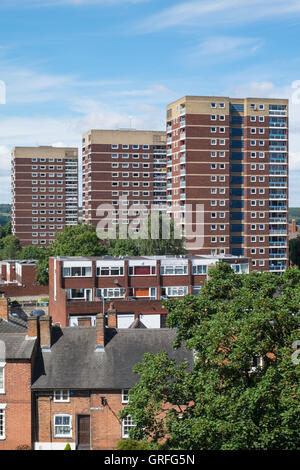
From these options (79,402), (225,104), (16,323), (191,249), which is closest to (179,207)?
(191,249)

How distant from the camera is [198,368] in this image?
2802 centimetres

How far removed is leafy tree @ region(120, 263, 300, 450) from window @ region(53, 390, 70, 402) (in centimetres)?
1278

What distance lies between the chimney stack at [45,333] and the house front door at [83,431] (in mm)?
5137

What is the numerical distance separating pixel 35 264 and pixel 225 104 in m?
44.3

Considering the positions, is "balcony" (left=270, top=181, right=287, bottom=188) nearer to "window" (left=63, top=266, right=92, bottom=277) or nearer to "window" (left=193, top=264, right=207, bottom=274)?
"window" (left=193, top=264, right=207, bottom=274)

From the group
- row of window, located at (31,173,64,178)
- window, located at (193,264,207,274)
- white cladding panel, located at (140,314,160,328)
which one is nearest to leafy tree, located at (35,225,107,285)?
window, located at (193,264,207,274)

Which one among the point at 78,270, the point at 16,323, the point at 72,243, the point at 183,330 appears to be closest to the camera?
the point at 183,330

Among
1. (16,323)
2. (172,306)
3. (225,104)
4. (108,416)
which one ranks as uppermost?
(225,104)

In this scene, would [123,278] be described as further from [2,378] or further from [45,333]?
[2,378]

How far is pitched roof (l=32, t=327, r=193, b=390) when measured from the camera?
40.3 metres

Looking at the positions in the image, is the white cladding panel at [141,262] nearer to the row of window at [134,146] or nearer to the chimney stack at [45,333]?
the chimney stack at [45,333]

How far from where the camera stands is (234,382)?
2639 cm

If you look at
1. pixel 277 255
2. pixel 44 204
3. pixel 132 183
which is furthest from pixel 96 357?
pixel 44 204

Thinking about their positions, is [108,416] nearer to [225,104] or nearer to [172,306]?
[172,306]
